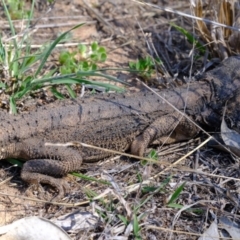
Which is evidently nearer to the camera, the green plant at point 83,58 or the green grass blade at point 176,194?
the green grass blade at point 176,194

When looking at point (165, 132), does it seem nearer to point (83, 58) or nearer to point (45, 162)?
point (45, 162)

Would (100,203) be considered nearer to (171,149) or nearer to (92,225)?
(92,225)

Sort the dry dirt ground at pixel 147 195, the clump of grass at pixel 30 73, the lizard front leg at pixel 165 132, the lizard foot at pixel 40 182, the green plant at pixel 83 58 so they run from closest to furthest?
the dry dirt ground at pixel 147 195, the lizard foot at pixel 40 182, the lizard front leg at pixel 165 132, the clump of grass at pixel 30 73, the green plant at pixel 83 58

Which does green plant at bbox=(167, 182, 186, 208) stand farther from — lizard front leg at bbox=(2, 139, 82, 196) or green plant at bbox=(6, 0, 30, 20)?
green plant at bbox=(6, 0, 30, 20)

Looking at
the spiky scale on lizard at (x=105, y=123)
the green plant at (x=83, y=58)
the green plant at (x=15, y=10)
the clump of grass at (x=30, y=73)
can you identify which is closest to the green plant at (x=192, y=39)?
the spiky scale on lizard at (x=105, y=123)

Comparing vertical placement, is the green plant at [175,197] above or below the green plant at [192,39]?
below

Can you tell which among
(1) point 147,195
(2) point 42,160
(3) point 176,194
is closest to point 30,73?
(2) point 42,160

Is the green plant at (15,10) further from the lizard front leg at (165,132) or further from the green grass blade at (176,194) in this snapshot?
the green grass blade at (176,194)

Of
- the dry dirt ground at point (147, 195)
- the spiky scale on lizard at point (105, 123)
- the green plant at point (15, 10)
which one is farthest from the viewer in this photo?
the green plant at point (15, 10)
